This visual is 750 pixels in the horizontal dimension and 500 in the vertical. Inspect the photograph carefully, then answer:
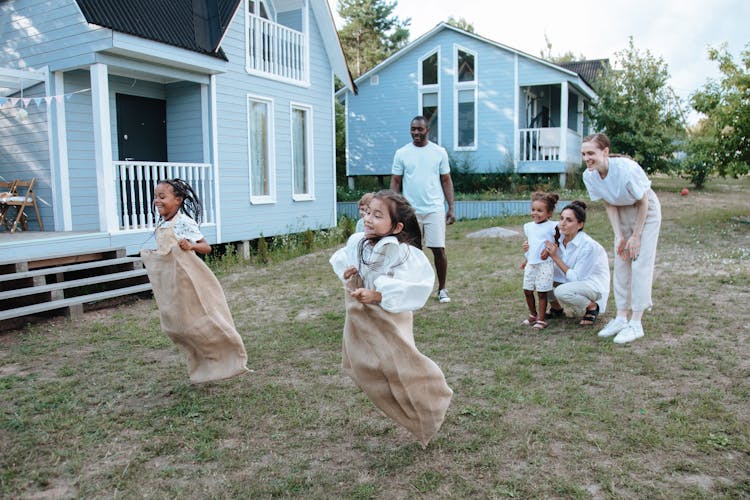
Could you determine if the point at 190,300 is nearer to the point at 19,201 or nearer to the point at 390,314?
the point at 390,314

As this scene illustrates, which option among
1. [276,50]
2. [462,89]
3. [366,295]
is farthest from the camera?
[462,89]

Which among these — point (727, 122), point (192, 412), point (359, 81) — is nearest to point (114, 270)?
point (192, 412)

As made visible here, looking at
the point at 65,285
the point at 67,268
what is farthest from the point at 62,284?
the point at 67,268

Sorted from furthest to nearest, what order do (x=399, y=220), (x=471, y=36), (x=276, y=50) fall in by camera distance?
1. (x=471, y=36)
2. (x=276, y=50)
3. (x=399, y=220)

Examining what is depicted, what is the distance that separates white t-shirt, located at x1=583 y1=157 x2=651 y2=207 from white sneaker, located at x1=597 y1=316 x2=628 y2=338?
1029 mm

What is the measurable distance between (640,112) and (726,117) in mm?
8951

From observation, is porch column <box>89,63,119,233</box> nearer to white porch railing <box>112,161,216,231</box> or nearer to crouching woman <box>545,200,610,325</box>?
white porch railing <box>112,161,216,231</box>

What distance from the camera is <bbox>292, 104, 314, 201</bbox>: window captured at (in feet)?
45.6

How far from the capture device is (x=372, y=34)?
139ft

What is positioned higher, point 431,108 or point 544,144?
point 431,108

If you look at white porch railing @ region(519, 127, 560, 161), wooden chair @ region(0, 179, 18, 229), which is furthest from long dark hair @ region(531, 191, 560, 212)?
white porch railing @ region(519, 127, 560, 161)

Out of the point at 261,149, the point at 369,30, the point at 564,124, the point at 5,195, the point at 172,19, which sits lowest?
the point at 5,195

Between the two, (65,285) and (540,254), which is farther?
(65,285)

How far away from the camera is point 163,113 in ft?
38.2
